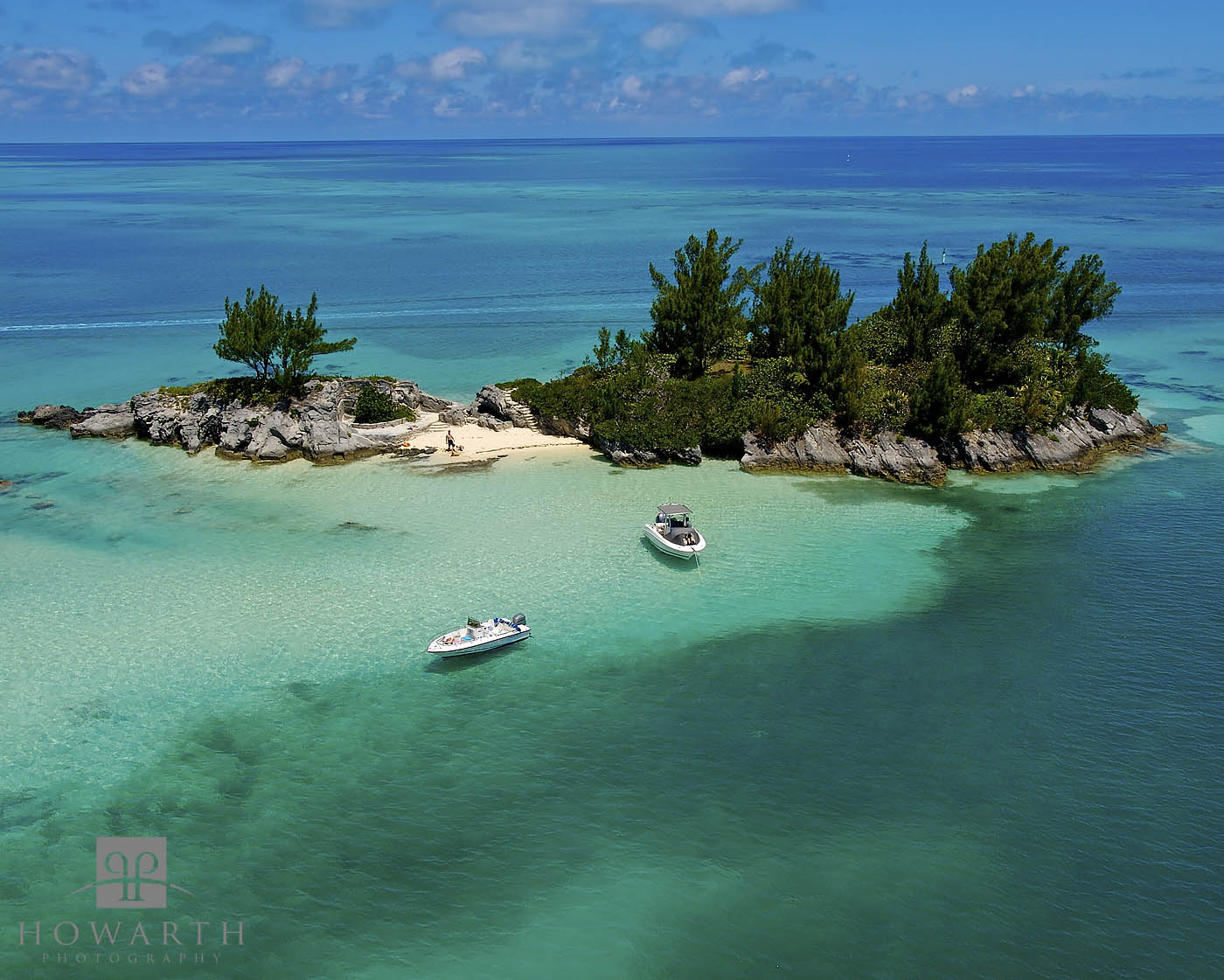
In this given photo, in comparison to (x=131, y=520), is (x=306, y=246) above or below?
above

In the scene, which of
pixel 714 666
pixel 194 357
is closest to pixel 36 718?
pixel 714 666

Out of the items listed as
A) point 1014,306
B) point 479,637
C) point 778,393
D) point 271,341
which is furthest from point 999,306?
point 271,341

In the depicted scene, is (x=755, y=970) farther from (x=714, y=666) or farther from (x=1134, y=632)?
(x=1134, y=632)

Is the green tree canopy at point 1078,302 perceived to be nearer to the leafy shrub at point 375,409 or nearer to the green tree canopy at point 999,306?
the green tree canopy at point 999,306

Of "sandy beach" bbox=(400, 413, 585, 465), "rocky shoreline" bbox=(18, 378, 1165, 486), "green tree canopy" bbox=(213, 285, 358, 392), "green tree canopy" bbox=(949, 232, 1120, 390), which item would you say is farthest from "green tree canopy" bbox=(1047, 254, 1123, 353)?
"green tree canopy" bbox=(213, 285, 358, 392)

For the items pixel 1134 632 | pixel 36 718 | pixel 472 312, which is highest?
pixel 472 312

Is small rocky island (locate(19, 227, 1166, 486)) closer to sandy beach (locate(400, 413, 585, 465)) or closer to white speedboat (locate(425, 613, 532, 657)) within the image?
sandy beach (locate(400, 413, 585, 465))
